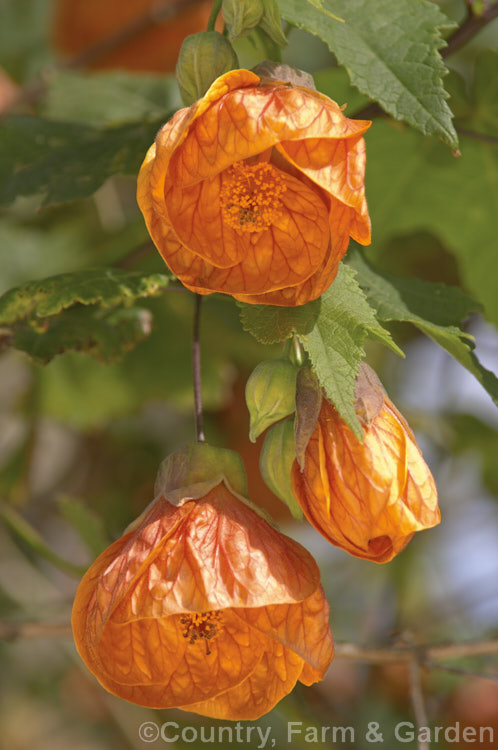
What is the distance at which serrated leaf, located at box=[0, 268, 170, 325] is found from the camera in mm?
778

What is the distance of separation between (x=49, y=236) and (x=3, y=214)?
0.42 ft

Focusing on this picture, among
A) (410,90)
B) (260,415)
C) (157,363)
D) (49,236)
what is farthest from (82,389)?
(410,90)

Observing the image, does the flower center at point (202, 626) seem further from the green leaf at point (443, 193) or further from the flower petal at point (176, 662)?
the green leaf at point (443, 193)

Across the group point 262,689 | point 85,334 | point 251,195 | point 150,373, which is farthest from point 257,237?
point 150,373

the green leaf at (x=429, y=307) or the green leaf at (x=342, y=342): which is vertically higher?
the green leaf at (x=342, y=342)

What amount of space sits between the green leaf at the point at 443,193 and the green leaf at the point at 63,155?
353 millimetres

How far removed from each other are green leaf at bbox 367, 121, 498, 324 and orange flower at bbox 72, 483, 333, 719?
61 cm

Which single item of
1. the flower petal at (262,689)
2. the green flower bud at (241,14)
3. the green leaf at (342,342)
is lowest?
the flower petal at (262,689)

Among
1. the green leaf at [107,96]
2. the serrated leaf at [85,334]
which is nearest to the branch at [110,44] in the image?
the green leaf at [107,96]

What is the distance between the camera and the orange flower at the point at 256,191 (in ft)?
2.01

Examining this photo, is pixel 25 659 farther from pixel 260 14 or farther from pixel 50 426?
pixel 260 14

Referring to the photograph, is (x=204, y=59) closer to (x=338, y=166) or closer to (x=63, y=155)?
(x=338, y=166)

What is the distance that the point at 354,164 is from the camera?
0.62 metres

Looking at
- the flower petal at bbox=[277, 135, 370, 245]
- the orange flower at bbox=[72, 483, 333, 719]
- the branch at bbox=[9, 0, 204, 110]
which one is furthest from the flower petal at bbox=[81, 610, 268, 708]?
the branch at bbox=[9, 0, 204, 110]
